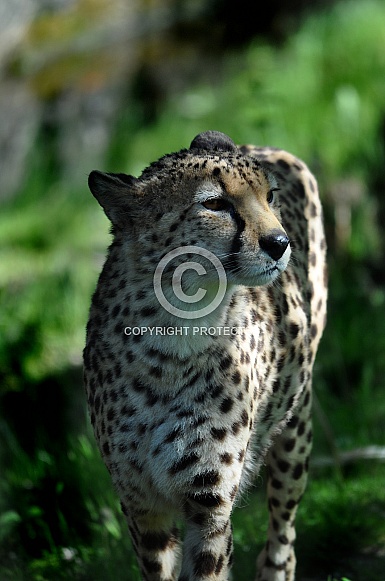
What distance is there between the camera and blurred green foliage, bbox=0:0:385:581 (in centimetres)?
467

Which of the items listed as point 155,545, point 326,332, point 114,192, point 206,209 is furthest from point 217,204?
point 326,332

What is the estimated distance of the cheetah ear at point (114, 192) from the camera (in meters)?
3.38

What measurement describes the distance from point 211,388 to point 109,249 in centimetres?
61

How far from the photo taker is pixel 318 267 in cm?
450

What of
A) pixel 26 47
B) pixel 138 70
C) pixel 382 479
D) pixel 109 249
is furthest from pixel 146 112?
pixel 109 249

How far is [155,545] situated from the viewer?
11.8ft

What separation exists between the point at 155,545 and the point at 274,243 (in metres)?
1.21

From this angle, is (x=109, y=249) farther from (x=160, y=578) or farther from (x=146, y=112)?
(x=146, y=112)

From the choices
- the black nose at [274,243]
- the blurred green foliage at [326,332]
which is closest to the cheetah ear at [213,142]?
the black nose at [274,243]

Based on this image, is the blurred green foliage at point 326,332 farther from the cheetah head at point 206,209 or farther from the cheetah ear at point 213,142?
the cheetah ear at point 213,142

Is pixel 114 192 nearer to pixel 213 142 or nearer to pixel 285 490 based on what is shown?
pixel 213 142

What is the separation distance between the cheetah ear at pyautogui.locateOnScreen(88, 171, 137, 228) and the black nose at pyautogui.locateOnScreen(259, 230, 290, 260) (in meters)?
0.53

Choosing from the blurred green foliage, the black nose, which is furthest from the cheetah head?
the blurred green foliage

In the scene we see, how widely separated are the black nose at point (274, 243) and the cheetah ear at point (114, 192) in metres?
0.53
